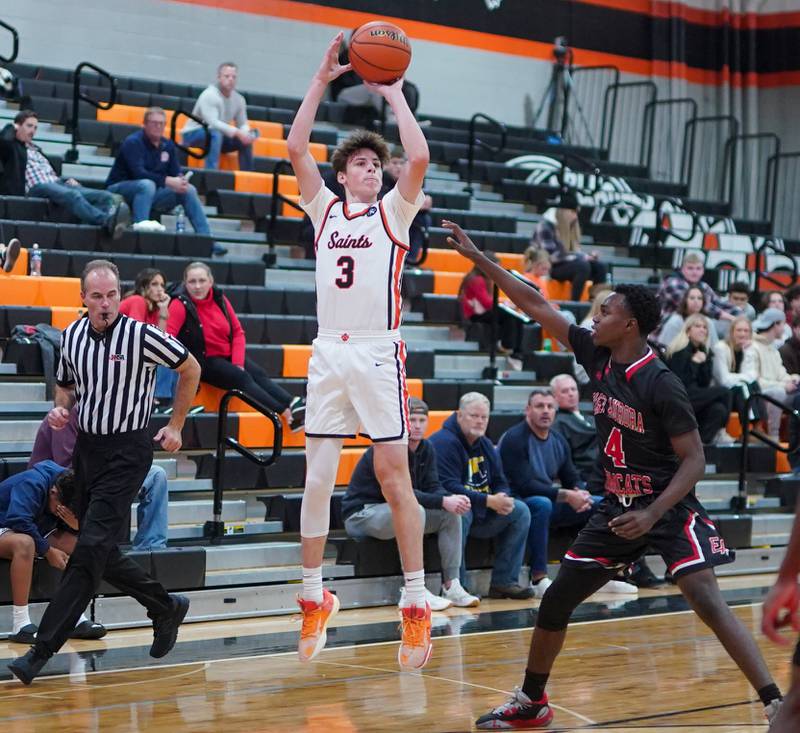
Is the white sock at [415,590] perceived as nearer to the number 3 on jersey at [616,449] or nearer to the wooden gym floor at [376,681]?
the wooden gym floor at [376,681]

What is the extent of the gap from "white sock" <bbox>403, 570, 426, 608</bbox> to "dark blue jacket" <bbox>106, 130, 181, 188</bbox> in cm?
568

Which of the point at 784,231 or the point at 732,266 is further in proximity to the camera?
the point at 784,231

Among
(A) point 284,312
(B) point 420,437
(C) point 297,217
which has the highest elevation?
(C) point 297,217

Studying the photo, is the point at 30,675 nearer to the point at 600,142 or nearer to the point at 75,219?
the point at 75,219

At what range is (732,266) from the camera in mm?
14750

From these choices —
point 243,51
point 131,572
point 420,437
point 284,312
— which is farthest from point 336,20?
point 131,572

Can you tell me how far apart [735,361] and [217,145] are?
4.71 metres

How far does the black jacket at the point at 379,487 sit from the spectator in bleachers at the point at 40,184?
2.91m

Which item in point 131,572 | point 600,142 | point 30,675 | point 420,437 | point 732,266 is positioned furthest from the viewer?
point 600,142

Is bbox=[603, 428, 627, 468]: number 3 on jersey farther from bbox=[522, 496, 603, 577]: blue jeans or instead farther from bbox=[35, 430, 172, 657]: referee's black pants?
bbox=[522, 496, 603, 577]: blue jeans

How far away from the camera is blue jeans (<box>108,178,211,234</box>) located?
1020 centimetres

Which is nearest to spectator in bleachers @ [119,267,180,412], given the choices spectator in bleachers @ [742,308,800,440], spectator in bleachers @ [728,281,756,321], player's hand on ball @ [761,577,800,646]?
spectator in bleachers @ [742,308,800,440]

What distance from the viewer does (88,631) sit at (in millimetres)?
6672

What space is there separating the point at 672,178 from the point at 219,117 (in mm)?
7991
